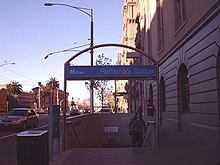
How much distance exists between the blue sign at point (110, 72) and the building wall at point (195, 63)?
8.45ft

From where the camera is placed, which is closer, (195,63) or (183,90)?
(195,63)

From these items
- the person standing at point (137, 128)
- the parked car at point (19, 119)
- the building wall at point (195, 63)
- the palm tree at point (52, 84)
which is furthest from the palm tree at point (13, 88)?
the person standing at point (137, 128)

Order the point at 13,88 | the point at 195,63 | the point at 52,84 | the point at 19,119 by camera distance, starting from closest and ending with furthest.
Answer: the point at 195,63 < the point at 19,119 < the point at 13,88 < the point at 52,84

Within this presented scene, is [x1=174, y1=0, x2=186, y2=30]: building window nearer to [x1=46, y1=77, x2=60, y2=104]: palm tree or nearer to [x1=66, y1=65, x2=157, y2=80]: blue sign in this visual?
[x1=66, y1=65, x2=157, y2=80]: blue sign

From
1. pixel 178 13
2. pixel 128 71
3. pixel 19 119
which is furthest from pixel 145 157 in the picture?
pixel 19 119

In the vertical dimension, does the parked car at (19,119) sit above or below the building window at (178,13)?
below

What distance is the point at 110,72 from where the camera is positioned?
46.9ft

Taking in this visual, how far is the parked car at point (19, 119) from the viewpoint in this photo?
26750 mm

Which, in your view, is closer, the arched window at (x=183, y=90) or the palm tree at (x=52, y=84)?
the arched window at (x=183, y=90)

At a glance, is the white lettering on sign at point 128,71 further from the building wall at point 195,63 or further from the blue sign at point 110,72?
the building wall at point 195,63

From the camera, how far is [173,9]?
883 inches

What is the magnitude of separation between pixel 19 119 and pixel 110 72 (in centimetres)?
1458

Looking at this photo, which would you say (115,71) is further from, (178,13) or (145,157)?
(178,13)

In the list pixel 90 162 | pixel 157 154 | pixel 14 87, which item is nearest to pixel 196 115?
pixel 157 154
